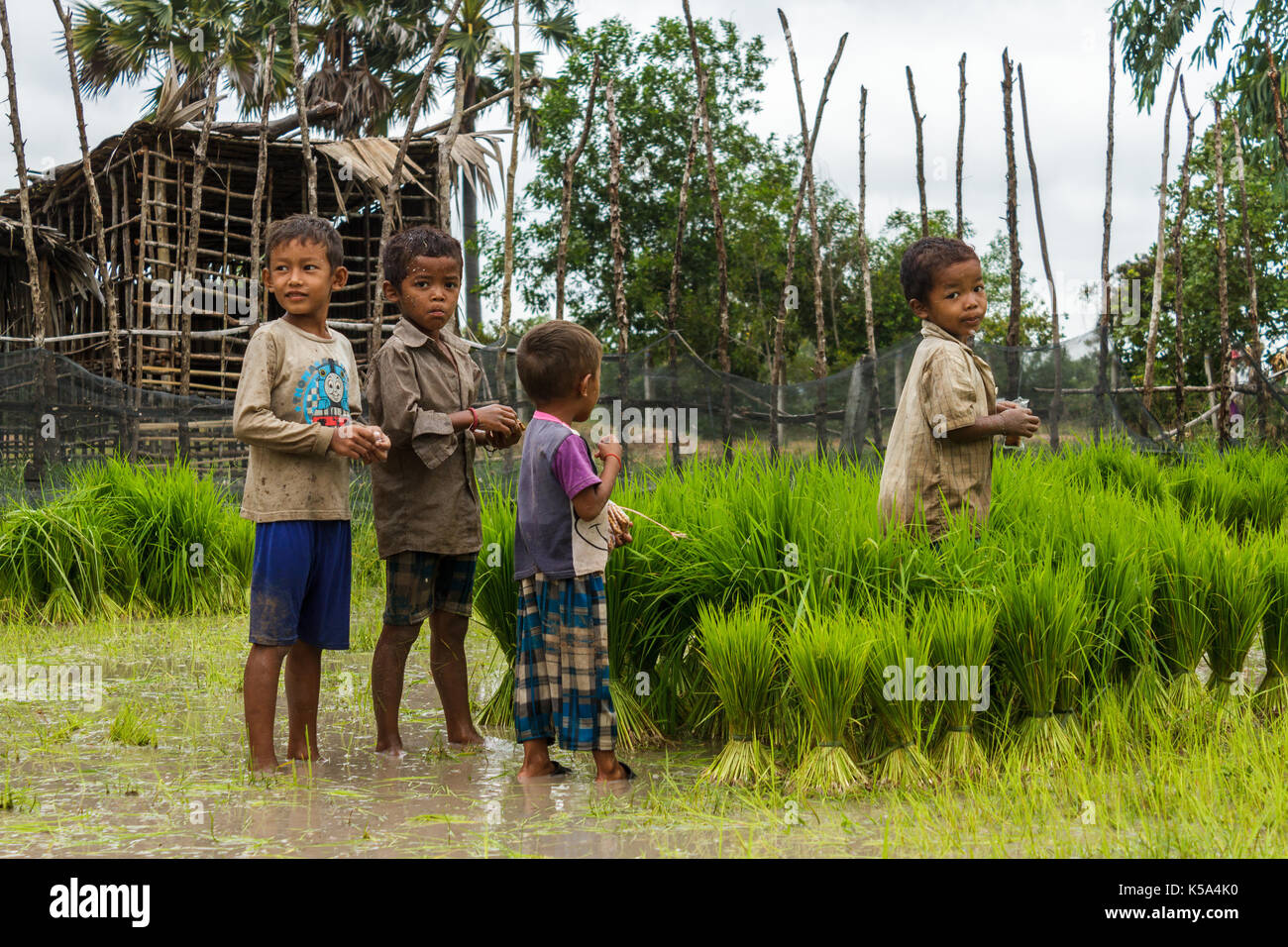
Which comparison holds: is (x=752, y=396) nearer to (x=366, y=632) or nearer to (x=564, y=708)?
(x=366, y=632)

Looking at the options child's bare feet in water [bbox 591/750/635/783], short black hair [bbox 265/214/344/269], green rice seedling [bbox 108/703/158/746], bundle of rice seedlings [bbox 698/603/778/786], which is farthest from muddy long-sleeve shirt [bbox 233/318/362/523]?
bundle of rice seedlings [bbox 698/603/778/786]

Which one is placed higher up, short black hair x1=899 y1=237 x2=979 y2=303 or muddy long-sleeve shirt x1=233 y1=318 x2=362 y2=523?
short black hair x1=899 y1=237 x2=979 y2=303

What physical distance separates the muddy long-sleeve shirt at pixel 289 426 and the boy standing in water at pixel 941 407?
5.99 feet

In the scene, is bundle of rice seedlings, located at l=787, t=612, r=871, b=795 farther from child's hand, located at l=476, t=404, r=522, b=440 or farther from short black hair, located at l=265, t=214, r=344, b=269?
short black hair, located at l=265, t=214, r=344, b=269

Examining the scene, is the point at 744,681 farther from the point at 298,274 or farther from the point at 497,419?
the point at 298,274

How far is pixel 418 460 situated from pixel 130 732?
1.38 metres

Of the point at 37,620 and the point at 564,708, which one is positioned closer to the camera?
the point at 564,708

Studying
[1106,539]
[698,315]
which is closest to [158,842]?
[1106,539]

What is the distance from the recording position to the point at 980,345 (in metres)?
11.7

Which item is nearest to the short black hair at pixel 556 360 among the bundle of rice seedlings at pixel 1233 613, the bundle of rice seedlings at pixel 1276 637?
the bundle of rice seedlings at pixel 1233 613

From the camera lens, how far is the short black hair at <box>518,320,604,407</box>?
11.7 feet

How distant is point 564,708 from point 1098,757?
5.24 ft

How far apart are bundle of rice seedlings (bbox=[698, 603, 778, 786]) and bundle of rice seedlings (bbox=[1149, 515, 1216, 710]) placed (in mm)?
1348

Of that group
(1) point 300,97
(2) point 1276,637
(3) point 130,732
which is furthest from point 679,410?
(3) point 130,732
